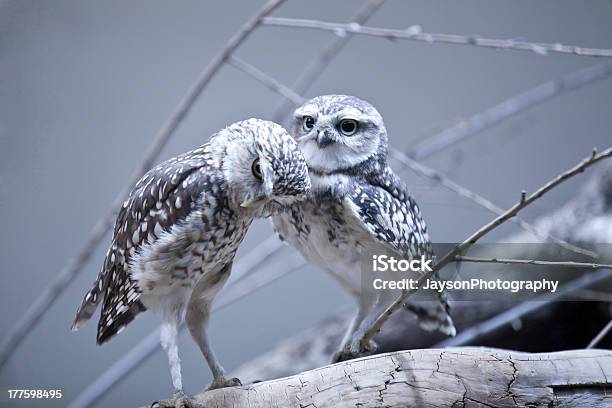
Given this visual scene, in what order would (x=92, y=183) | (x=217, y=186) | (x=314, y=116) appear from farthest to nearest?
(x=92, y=183) → (x=314, y=116) → (x=217, y=186)

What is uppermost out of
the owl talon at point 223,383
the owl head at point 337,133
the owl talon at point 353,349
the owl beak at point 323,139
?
the owl head at point 337,133

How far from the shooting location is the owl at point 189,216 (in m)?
1.49

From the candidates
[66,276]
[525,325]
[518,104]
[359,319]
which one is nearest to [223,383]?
[359,319]

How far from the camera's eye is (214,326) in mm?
2400

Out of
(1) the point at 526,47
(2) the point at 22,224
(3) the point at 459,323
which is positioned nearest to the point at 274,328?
(3) the point at 459,323

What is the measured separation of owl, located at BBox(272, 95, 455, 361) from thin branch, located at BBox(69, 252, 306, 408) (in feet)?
1.85

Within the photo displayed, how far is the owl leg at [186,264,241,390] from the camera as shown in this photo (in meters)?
1.75

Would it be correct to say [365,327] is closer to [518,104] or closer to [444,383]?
[444,383]

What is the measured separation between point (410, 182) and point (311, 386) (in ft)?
4.04

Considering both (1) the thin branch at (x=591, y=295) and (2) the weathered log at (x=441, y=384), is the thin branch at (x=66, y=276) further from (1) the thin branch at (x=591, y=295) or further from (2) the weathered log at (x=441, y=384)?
(1) the thin branch at (x=591, y=295)

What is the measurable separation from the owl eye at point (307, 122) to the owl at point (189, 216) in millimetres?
209

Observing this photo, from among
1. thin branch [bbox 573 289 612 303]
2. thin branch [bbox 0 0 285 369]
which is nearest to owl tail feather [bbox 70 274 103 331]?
thin branch [bbox 0 0 285 369]

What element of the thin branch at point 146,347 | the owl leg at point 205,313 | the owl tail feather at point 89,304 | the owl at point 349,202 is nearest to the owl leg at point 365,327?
the owl at point 349,202

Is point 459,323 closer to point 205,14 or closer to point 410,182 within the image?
point 410,182
